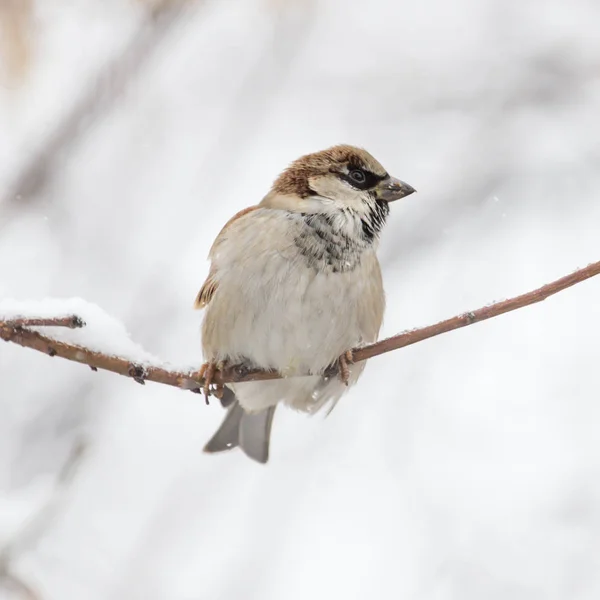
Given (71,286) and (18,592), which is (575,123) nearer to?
(71,286)

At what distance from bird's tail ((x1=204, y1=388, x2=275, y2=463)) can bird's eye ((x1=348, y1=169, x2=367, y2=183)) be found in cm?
111

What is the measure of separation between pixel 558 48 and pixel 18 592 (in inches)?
159

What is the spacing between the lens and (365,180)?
2994 millimetres

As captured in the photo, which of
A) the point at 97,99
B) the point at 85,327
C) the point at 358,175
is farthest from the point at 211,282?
the point at 85,327

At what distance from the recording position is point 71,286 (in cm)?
425

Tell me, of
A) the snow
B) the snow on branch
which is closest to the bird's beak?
the snow on branch

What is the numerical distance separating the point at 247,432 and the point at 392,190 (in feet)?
4.15

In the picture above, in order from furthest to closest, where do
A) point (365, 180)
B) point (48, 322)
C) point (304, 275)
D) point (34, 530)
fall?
point (365, 180)
point (304, 275)
point (34, 530)
point (48, 322)

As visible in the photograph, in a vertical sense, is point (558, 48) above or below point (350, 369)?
above

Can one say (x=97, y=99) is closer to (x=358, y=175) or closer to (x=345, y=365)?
(x=358, y=175)

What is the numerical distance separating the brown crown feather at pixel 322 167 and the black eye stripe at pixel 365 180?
10 mm

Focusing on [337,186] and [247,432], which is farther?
[247,432]

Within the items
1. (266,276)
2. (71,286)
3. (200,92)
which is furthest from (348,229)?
(200,92)

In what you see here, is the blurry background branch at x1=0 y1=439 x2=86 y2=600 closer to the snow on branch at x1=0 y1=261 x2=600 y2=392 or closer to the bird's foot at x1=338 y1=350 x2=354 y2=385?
the snow on branch at x1=0 y1=261 x2=600 y2=392
